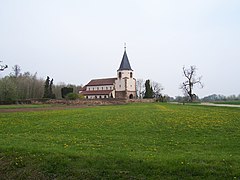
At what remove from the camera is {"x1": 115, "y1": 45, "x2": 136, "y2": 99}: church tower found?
95688mm

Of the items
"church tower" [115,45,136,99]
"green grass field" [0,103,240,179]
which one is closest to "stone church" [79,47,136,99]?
"church tower" [115,45,136,99]

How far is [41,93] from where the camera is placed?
87.9 metres

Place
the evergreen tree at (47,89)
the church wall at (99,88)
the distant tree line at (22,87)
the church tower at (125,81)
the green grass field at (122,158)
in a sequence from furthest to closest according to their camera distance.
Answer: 1. the church wall at (99,88)
2. the church tower at (125,81)
3. the evergreen tree at (47,89)
4. the distant tree line at (22,87)
5. the green grass field at (122,158)

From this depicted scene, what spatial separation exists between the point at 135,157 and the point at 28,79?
82.4 m

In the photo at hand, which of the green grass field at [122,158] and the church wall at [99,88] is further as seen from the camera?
the church wall at [99,88]

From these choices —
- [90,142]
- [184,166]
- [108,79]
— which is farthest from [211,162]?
[108,79]

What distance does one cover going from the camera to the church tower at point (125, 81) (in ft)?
314

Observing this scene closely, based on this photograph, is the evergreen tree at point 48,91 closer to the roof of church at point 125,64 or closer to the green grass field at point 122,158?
the roof of church at point 125,64

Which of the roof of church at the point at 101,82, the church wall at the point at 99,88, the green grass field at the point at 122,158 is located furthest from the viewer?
the roof of church at the point at 101,82

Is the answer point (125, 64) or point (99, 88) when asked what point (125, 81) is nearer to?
point (125, 64)

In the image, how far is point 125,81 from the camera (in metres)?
95.1

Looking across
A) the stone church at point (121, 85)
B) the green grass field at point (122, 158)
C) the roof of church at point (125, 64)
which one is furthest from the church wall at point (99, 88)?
the green grass field at point (122, 158)

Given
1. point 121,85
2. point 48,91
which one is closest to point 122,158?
point 48,91

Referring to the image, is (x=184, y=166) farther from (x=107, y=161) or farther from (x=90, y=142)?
(x=90, y=142)
